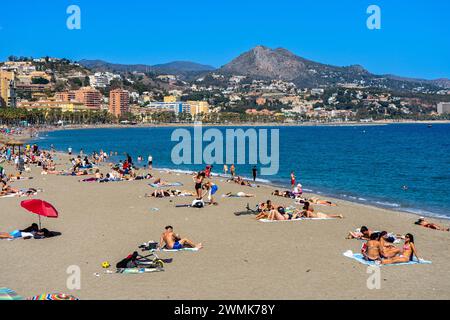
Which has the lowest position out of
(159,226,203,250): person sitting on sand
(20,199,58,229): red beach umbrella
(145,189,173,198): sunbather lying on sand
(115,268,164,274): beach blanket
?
(145,189,173,198): sunbather lying on sand

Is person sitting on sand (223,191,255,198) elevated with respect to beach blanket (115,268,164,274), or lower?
lower

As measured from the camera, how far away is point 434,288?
889cm

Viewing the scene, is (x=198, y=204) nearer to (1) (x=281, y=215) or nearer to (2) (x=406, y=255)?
(1) (x=281, y=215)

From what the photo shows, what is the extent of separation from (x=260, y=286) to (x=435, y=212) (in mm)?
12484

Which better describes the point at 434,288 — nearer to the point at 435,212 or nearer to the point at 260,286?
the point at 260,286

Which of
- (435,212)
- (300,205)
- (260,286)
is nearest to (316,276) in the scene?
(260,286)

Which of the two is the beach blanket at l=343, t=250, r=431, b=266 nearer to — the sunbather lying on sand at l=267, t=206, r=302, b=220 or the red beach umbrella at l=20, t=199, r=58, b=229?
the sunbather lying on sand at l=267, t=206, r=302, b=220

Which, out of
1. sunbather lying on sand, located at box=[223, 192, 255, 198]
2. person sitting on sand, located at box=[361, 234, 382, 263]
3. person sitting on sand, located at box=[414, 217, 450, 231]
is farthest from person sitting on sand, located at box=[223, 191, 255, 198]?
person sitting on sand, located at box=[361, 234, 382, 263]

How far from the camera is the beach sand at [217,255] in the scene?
28.8 ft

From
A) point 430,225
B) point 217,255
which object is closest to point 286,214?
point 430,225

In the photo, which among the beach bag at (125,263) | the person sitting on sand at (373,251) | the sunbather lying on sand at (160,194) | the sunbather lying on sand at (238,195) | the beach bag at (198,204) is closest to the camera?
the beach bag at (125,263)

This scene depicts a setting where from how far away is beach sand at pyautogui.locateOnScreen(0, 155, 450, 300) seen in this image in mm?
8766

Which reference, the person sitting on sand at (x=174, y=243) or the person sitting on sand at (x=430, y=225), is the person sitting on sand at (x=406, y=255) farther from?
the person sitting on sand at (x=430, y=225)

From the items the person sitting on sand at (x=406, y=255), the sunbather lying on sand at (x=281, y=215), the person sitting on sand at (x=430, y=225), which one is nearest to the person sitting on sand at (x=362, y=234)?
the person sitting on sand at (x=406, y=255)
